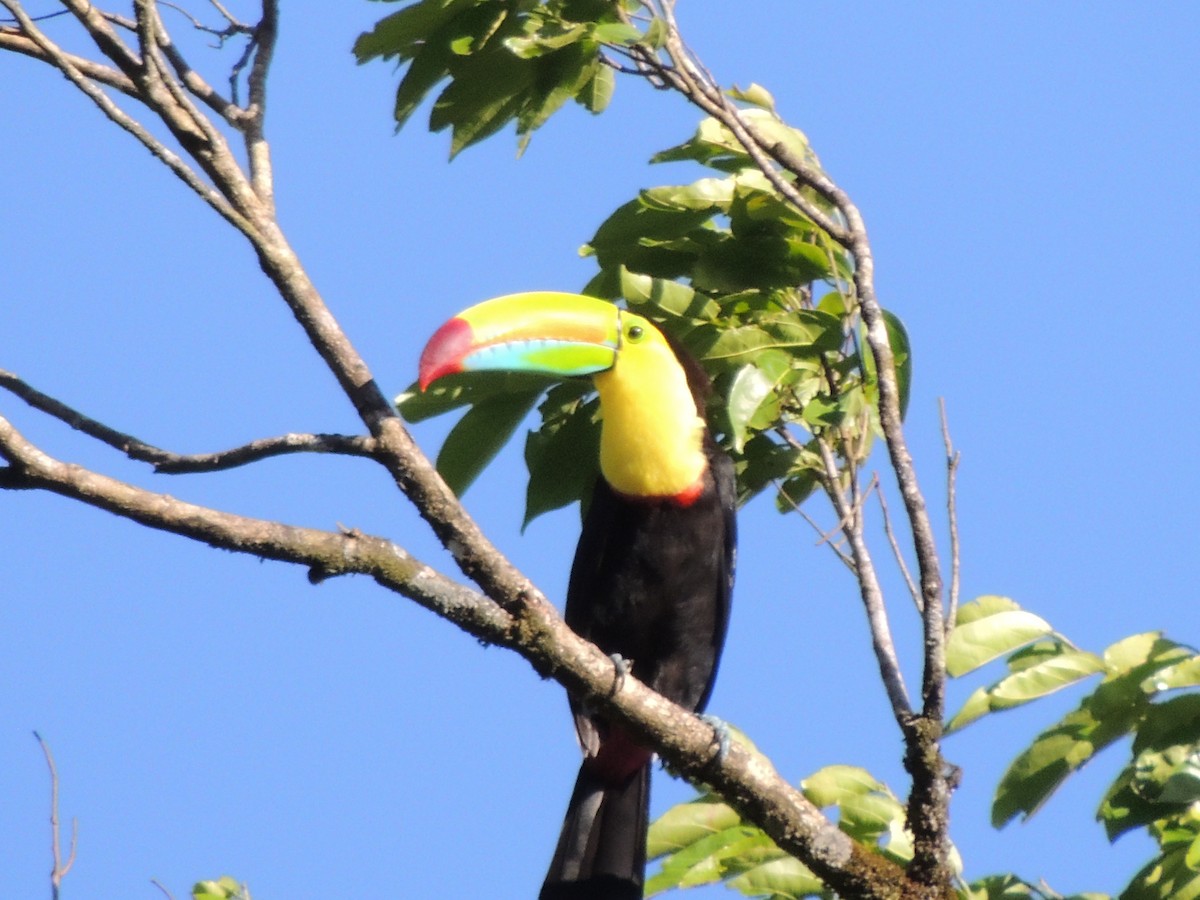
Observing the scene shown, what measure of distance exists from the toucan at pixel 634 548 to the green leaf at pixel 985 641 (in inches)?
63.4

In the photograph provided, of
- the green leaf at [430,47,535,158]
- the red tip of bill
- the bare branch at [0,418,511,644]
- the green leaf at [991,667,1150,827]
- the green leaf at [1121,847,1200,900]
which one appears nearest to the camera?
the bare branch at [0,418,511,644]

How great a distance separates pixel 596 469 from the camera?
4133 millimetres

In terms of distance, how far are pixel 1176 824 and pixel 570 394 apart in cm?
202

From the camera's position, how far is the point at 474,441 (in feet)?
11.6

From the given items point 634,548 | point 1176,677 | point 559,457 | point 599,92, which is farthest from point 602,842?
point 599,92

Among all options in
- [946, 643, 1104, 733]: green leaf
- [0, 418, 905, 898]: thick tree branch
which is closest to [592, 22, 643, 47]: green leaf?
[0, 418, 905, 898]: thick tree branch

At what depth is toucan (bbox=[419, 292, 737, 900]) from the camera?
174 inches

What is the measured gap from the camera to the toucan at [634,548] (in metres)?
4.43

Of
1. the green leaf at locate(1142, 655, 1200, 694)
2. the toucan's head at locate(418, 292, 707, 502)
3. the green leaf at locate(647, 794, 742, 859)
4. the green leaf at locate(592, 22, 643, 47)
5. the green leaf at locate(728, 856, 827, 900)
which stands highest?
the toucan's head at locate(418, 292, 707, 502)

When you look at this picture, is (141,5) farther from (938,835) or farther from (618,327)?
(938,835)

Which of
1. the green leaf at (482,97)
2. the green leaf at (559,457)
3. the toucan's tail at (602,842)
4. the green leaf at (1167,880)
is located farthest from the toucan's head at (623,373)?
the green leaf at (1167,880)

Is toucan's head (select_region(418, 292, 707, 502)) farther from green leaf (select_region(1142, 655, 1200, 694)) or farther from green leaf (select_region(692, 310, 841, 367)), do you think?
green leaf (select_region(1142, 655, 1200, 694))

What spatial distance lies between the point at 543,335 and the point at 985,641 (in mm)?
1833

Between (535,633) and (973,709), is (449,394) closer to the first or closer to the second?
(535,633)
